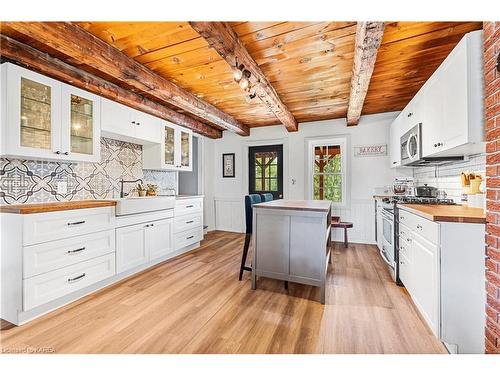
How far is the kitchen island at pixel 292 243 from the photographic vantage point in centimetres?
214

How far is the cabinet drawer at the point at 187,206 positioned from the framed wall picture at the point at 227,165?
4.68 feet

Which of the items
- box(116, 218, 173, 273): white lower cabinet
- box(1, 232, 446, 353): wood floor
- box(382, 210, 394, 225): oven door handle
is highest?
box(382, 210, 394, 225): oven door handle

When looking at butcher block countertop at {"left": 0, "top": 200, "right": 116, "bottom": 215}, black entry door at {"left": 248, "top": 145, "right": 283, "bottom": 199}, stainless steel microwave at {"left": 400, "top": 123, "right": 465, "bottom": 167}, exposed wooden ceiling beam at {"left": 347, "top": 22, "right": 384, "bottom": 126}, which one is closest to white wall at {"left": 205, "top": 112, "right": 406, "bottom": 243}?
black entry door at {"left": 248, "top": 145, "right": 283, "bottom": 199}

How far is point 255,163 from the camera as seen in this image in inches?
203

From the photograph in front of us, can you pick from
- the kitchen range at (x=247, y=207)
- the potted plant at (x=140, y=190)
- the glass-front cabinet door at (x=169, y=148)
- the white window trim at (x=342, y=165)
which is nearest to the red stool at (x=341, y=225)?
the white window trim at (x=342, y=165)

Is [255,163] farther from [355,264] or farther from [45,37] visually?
[45,37]

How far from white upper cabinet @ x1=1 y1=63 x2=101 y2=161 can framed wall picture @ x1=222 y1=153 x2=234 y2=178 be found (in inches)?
118

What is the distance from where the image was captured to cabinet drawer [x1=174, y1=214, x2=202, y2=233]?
352cm

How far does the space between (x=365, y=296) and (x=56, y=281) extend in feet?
9.48

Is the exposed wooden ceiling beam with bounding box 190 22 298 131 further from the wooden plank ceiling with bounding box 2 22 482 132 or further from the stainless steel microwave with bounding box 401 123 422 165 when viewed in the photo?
the stainless steel microwave with bounding box 401 123 422 165

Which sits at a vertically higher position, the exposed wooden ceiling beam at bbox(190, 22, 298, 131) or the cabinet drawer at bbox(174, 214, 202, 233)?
the exposed wooden ceiling beam at bbox(190, 22, 298, 131)

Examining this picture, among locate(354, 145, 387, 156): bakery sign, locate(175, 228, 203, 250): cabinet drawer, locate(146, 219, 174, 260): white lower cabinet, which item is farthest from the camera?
locate(354, 145, 387, 156): bakery sign

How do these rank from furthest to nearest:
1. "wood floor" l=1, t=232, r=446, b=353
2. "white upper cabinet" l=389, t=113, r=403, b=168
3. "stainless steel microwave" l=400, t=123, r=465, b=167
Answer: "white upper cabinet" l=389, t=113, r=403, b=168, "stainless steel microwave" l=400, t=123, r=465, b=167, "wood floor" l=1, t=232, r=446, b=353

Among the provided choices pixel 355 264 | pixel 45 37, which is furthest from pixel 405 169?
pixel 45 37
